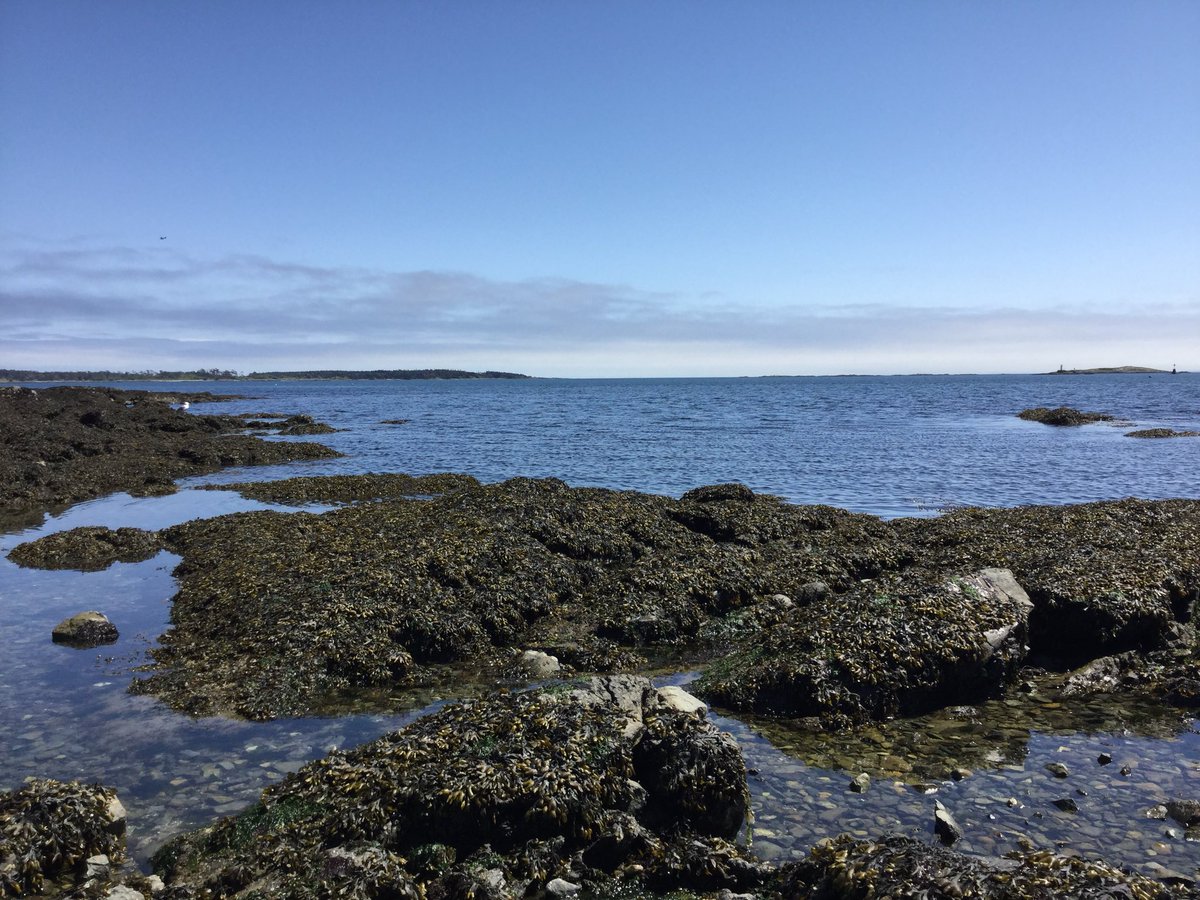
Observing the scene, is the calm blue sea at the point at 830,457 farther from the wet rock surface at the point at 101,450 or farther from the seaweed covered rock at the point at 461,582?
the seaweed covered rock at the point at 461,582

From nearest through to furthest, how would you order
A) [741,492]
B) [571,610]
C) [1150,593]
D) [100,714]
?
[100,714] → [1150,593] → [571,610] → [741,492]

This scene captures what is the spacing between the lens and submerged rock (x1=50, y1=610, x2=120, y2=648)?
1153 cm

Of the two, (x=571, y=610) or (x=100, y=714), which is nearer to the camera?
(x=100, y=714)

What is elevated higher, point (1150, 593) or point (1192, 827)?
point (1150, 593)

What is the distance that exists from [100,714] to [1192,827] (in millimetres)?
11859

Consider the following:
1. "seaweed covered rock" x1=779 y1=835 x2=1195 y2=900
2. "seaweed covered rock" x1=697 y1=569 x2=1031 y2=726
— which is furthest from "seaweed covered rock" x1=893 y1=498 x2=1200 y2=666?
"seaweed covered rock" x1=779 y1=835 x2=1195 y2=900

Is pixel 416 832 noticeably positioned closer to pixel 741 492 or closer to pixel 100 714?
pixel 100 714

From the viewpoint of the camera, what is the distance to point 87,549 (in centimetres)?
1717

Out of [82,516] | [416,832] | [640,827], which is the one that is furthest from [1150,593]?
[82,516]

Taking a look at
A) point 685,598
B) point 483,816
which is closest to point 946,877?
point 483,816

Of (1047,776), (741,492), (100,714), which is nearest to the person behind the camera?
(1047,776)

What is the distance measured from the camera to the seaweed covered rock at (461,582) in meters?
10.8

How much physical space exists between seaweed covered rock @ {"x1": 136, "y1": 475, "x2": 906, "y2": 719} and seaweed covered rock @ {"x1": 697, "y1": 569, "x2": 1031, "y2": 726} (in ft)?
7.53

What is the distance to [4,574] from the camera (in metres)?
15.5
